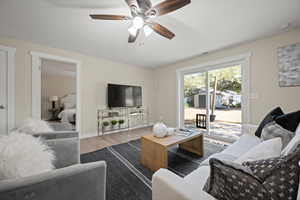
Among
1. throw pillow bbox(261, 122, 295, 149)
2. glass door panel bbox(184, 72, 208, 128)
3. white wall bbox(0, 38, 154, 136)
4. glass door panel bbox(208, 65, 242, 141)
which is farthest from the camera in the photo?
glass door panel bbox(184, 72, 208, 128)

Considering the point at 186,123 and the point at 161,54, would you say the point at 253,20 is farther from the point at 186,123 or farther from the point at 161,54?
the point at 186,123

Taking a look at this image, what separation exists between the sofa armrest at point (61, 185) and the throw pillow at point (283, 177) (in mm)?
921

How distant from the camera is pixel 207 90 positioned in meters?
3.40

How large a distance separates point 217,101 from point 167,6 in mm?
2812

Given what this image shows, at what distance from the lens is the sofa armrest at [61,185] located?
61 cm

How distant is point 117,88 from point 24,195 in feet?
10.9

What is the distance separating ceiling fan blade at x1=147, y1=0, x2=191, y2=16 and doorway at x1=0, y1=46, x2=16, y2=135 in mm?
3020

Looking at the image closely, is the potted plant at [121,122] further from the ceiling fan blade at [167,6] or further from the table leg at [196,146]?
the ceiling fan blade at [167,6]

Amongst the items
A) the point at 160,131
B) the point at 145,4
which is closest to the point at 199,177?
the point at 160,131

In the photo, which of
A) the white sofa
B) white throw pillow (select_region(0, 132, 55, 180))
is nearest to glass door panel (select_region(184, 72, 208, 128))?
the white sofa

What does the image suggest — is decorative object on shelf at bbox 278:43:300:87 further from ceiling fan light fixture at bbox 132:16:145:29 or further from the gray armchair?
the gray armchair

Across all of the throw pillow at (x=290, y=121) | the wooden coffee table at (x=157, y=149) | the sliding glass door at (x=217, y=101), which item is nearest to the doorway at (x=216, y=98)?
the sliding glass door at (x=217, y=101)

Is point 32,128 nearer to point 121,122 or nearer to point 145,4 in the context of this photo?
point 145,4

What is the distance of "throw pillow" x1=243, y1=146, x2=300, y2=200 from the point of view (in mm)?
488
